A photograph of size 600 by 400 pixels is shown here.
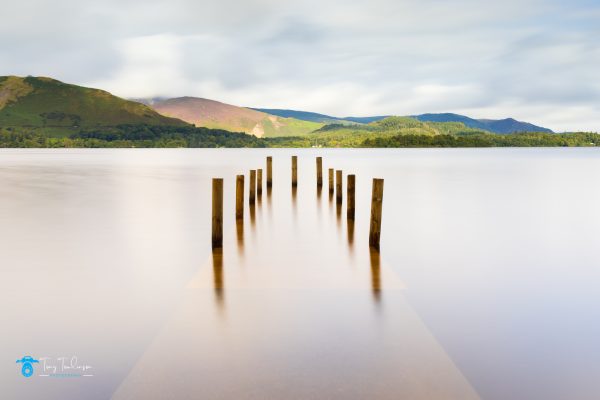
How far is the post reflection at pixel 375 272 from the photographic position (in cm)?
973

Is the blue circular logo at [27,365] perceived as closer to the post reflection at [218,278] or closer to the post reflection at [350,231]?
the post reflection at [218,278]

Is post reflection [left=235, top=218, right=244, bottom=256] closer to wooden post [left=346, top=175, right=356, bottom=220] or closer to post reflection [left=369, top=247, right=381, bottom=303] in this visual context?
post reflection [left=369, top=247, right=381, bottom=303]

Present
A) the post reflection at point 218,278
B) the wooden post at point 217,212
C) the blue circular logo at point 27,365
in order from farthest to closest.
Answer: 1. the wooden post at point 217,212
2. the post reflection at point 218,278
3. the blue circular logo at point 27,365

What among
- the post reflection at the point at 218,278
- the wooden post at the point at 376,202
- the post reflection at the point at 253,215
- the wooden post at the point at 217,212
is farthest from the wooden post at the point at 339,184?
the post reflection at the point at 218,278

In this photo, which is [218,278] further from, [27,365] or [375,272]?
[27,365]

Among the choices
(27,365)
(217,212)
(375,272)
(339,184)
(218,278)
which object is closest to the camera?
(27,365)

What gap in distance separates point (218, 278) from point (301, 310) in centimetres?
285

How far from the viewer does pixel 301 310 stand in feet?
27.7

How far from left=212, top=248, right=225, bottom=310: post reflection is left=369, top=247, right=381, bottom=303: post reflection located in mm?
2640

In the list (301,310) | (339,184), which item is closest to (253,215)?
(339,184)

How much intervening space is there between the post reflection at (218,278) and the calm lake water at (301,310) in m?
0.06

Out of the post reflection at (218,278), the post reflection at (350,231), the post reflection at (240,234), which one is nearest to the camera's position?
the post reflection at (218,278)

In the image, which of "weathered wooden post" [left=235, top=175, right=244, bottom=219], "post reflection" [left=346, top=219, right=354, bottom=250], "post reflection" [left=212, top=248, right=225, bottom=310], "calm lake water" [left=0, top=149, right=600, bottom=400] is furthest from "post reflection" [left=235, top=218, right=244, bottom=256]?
"post reflection" [left=346, top=219, right=354, bottom=250]

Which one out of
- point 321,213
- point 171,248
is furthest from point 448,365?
point 321,213
